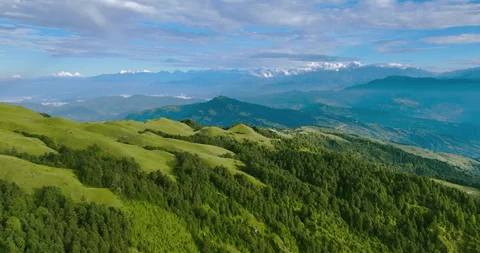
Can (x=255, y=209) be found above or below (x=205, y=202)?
below

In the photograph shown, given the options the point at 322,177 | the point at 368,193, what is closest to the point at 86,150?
the point at 322,177

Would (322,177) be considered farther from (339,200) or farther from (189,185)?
(189,185)

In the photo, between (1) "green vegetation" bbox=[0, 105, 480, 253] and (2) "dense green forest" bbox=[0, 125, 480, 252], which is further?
(1) "green vegetation" bbox=[0, 105, 480, 253]

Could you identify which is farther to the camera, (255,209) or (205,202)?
(255,209)
